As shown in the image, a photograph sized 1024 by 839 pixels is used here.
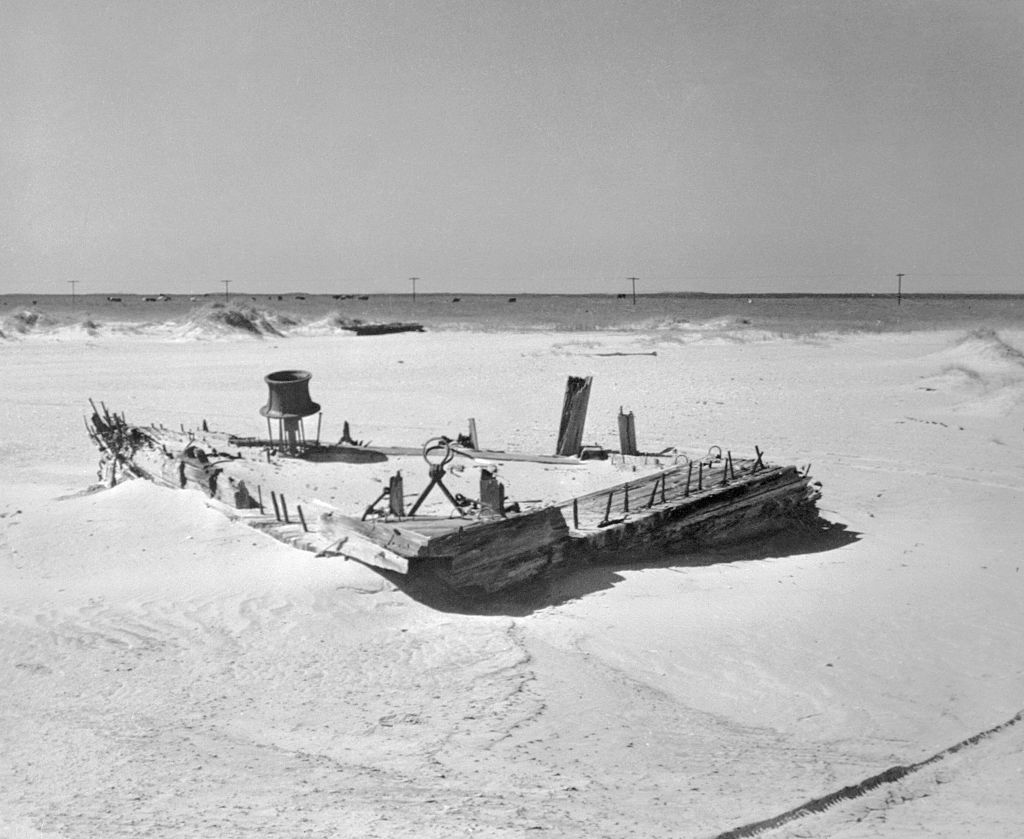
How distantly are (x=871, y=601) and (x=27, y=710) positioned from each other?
5302mm

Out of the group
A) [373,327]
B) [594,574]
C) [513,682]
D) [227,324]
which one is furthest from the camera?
[373,327]

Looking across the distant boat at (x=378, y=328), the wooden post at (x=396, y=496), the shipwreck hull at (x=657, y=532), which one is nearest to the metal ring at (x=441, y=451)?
the wooden post at (x=396, y=496)

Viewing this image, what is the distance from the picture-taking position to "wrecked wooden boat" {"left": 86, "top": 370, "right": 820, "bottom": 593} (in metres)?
6.86

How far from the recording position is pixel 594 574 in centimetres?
748

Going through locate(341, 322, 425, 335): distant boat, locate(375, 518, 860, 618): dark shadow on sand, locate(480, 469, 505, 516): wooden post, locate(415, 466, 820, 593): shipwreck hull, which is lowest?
locate(375, 518, 860, 618): dark shadow on sand

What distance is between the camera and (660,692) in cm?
557

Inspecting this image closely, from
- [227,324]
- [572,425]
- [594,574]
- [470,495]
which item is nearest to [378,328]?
[227,324]

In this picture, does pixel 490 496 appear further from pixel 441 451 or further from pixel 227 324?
pixel 227 324

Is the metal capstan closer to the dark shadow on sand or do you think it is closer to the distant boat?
the dark shadow on sand

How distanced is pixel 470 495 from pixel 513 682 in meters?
4.48

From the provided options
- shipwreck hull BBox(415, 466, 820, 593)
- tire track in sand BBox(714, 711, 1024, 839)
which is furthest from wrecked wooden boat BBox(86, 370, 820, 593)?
tire track in sand BBox(714, 711, 1024, 839)

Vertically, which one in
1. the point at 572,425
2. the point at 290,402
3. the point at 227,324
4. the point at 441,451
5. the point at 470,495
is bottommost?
the point at 470,495

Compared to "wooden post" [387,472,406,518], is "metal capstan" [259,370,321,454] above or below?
above

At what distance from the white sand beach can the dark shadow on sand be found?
0.04 metres
